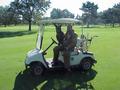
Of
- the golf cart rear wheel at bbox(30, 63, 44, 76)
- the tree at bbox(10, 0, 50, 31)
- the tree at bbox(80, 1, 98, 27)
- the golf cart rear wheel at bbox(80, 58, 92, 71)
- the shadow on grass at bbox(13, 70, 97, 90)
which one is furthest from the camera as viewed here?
the tree at bbox(80, 1, 98, 27)

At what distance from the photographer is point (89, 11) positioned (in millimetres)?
122875

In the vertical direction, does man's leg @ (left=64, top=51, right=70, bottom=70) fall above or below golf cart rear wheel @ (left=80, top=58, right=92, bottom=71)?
above

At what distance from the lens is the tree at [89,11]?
120838mm

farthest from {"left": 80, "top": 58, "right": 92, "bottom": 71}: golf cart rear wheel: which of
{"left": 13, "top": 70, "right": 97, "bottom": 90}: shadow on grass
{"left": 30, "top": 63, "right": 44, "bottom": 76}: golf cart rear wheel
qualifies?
{"left": 30, "top": 63, "right": 44, "bottom": 76}: golf cart rear wheel

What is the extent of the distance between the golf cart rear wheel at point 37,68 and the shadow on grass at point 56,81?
19 cm

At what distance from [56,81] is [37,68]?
3.53ft

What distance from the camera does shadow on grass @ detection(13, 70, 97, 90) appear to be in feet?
31.9

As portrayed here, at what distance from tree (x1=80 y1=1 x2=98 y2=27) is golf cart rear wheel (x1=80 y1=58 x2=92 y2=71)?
355 ft

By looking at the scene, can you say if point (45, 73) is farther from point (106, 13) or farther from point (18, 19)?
point (106, 13)

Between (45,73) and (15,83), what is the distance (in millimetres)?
1578

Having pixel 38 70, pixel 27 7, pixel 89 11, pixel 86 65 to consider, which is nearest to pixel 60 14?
pixel 89 11

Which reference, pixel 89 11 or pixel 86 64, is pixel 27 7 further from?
pixel 86 64

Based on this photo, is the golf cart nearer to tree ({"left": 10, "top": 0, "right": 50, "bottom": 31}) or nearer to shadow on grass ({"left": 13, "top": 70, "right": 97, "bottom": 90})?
shadow on grass ({"left": 13, "top": 70, "right": 97, "bottom": 90})

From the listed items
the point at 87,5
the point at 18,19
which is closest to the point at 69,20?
the point at 18,19
